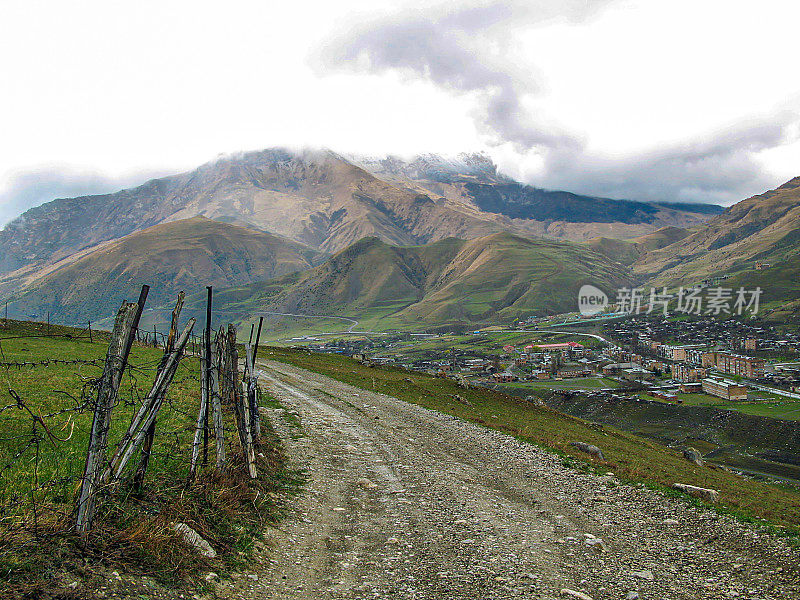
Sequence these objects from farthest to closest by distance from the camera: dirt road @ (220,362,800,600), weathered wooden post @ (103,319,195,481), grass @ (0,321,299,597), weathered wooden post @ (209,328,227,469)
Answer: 1. weathered wooden post @ (209,328,227,469)
2. dirt road @ (220,362,800,600)
3. weathered wooden post @ (103,319,195,481)
4. grass @ (0,321,299,597)

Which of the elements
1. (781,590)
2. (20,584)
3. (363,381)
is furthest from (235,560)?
(363,381)

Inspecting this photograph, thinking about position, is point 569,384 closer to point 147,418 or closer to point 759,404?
point 759,404

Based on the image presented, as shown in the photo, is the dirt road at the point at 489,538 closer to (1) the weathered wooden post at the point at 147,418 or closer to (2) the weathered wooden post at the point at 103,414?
(2) the weathered wooden post at the point at 103,414

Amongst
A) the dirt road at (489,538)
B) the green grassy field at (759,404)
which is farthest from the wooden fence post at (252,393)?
the green grassy field at (759,404)

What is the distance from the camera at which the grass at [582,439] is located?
1600 cm

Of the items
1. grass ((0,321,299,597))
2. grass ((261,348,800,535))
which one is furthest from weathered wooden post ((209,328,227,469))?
grass ((261,348,800,535))

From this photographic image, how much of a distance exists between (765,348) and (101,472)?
21238cm

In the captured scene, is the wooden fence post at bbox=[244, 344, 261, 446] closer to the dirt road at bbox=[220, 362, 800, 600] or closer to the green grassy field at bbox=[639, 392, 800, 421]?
the dirt road at bbox=[220, 362, 800, 600]

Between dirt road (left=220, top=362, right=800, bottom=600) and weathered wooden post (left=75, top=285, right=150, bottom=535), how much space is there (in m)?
2.59

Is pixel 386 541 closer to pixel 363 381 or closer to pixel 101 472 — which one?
pixel 101 472

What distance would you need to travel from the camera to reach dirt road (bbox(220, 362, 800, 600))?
8453 mm

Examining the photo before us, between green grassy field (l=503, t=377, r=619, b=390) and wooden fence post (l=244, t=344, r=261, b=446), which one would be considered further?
green grassy field (l=503, t=377, r=619, b=390)

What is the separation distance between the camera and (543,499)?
13.9 m

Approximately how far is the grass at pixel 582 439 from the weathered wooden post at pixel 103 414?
15.5 m
